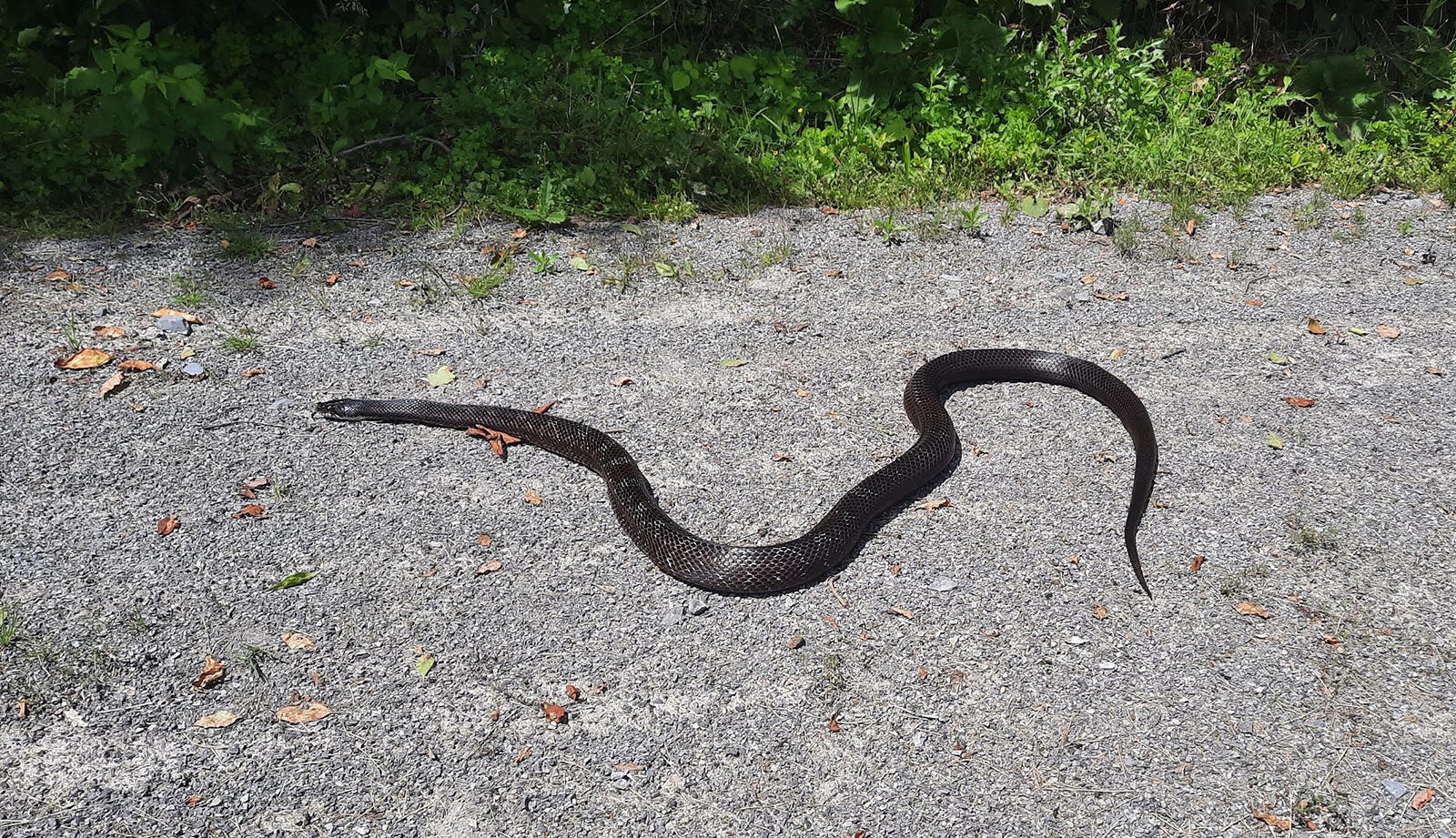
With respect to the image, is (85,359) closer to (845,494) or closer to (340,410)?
(340,410)

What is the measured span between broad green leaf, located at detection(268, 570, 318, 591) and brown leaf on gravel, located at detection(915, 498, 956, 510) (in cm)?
245

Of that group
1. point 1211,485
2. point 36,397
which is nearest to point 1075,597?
point 1211,485

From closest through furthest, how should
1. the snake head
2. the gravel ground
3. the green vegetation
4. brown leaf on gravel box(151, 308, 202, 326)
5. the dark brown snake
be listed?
the gravel ground
the dark brown snake
the snake head
brown leaf on gravel box(151, 308, 202, 326)
the green vegetation

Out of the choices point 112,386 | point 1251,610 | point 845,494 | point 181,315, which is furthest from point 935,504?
point 181,315

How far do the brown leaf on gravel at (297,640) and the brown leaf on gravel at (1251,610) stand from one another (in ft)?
11.0

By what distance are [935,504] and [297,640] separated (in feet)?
8.43

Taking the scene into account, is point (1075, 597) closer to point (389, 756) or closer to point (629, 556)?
point (629, 556)

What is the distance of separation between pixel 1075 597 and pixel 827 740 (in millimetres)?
1209

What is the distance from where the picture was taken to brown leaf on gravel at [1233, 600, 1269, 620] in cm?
372

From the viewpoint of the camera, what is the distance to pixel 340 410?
15.8 ft

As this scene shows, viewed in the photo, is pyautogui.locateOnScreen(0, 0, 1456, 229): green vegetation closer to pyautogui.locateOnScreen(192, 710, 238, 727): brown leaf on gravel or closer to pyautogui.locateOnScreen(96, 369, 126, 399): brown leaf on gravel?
pyautogui.locateOnScreen(96, 369, 126, 399): brown leaf on gravel

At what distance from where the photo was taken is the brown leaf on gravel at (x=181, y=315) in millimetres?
5480

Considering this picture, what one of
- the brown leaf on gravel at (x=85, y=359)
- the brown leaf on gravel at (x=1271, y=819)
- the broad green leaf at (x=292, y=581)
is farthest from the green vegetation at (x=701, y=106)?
the brown leaf on gravel at (x=1271, y=819)

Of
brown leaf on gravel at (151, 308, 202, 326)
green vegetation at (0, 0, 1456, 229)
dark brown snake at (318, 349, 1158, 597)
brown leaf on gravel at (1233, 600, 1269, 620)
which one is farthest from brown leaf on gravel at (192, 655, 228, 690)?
brown leaf on gravel at (1233, 600, 1269, 620)
